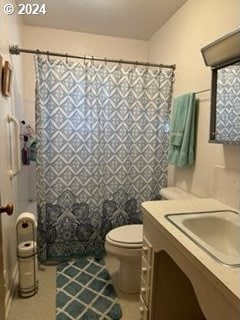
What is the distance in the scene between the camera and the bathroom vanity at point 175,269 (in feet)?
2.76

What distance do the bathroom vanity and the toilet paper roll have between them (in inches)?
38.0

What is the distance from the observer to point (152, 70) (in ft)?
7.72

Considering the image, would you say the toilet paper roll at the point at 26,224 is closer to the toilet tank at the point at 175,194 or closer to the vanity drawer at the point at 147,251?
the vanity drawer at the point at 147,251

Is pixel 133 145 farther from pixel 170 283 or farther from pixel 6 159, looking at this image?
pixel 170 283

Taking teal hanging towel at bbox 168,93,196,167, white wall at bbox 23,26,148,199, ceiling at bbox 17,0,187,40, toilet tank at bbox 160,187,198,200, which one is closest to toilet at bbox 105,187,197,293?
toilet tank at bbox 160,187,198,200

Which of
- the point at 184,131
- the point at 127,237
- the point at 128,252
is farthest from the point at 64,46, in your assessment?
the point at 128,252

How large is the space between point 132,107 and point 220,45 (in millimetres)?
1017

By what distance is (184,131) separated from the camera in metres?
1.95

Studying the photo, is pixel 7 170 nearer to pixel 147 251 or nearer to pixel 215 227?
pixel 147 251

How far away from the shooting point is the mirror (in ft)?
4.79

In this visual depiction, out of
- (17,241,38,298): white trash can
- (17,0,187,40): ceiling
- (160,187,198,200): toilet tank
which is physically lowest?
(17,241,38,298): white trash can

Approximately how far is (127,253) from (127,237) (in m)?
0.13

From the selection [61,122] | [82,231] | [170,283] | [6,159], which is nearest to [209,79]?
[61,122]

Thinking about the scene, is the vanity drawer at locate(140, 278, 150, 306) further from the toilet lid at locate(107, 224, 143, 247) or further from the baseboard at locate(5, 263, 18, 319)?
the baseboard at locate(5, 263, 18, 319)
